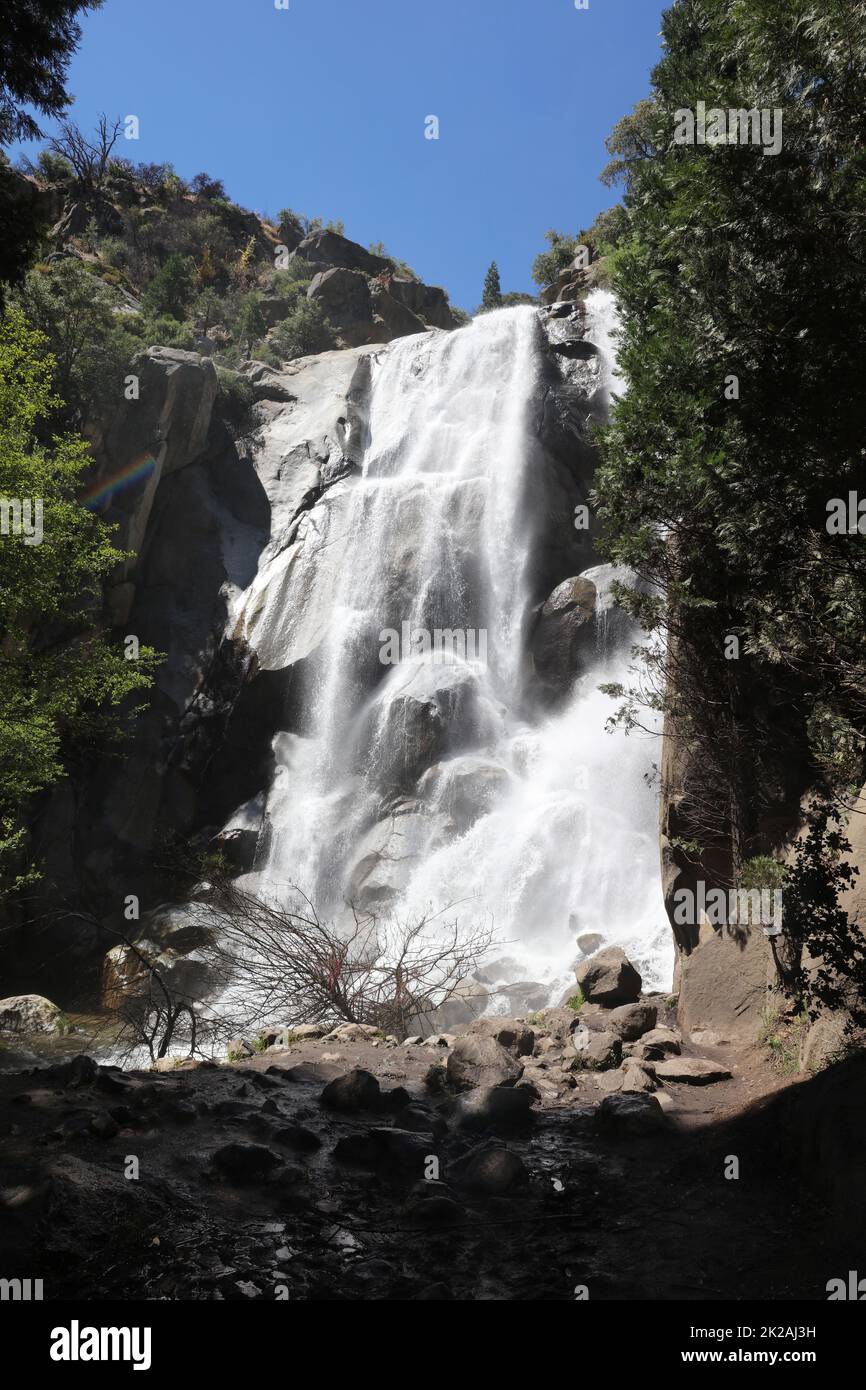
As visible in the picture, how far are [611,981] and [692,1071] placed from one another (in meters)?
3.25

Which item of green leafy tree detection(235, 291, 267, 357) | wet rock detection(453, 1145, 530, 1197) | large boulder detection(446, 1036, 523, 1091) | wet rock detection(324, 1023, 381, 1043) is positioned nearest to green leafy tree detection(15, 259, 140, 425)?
green leafy tree detection(235, 291, 267, 357)

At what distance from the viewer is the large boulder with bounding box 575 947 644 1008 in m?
11.2

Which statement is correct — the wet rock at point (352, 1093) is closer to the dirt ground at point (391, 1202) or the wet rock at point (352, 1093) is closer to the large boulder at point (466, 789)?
the dirt ground at point (391, 1202)

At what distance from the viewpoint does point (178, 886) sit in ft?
72.8

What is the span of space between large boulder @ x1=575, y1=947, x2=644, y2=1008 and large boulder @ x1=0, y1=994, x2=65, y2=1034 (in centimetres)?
931

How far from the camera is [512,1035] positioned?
952 centimetres

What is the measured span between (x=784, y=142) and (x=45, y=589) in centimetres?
1198

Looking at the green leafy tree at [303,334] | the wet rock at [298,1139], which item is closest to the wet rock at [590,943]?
the wet rock at [298,1139]

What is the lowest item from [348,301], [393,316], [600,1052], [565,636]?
[600,1052]

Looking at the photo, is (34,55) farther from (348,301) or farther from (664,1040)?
(348,301)

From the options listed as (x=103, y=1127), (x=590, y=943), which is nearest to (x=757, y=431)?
(x=103, y=1127)

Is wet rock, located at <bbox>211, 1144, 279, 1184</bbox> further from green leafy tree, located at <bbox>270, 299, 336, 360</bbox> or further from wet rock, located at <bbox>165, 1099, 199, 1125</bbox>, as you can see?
green leafy tree, located at <bbox>270, 299, 336, 360</bbox>

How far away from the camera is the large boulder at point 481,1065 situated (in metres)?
8.09
